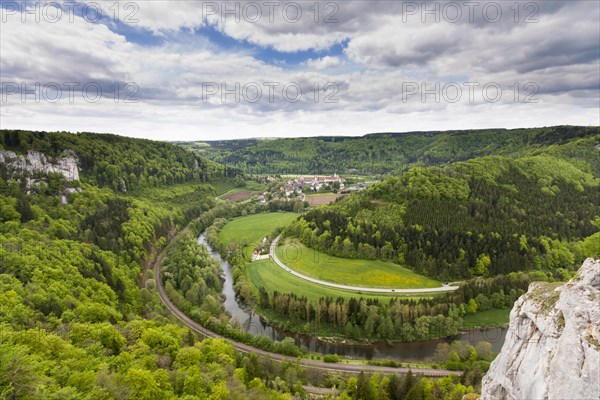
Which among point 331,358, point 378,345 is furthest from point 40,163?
point 378,345

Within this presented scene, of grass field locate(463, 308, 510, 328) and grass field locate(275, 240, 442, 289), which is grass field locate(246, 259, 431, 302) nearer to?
grass field locate(275, 240, 442, 289)

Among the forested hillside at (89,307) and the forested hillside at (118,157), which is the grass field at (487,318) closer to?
the forested hillside at (89,307)

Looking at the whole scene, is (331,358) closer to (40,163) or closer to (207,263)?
(207,263)

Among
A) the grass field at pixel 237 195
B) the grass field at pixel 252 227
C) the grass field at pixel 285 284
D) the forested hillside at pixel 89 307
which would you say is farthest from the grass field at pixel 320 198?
the grass field at pixel 285 284

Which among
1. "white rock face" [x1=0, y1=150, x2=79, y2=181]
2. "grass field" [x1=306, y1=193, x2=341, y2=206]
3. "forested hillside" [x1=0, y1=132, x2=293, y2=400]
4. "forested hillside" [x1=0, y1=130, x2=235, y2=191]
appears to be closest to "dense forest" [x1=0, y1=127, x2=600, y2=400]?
"forested hillside" [x1=0, y1=132, x2=293, y2=400]

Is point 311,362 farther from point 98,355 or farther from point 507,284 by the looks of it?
point 507,284
